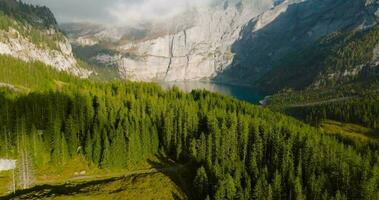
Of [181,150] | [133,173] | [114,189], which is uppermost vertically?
[181,150]

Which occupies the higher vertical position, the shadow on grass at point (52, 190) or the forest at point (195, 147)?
the forest at point (195, 147)

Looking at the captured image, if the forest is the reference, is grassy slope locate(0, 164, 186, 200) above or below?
below

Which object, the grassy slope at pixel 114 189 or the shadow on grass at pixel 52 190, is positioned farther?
the shadow on grass at pixel 52 190

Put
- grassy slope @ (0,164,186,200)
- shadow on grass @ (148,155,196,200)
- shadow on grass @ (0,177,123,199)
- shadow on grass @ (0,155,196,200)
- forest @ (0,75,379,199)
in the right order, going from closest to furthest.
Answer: grassy slope @ (0,164,186,200)
shadow on grass @ (0,177,123,199)
shadow on grass @ (0,155,196,200)
forest @ (0,75,379,199)
shadow on grass @ (148,155,196,200)

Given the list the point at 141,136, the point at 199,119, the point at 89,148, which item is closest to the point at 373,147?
the point at 199,119

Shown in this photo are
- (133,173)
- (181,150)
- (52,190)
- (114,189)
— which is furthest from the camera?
(181,150)

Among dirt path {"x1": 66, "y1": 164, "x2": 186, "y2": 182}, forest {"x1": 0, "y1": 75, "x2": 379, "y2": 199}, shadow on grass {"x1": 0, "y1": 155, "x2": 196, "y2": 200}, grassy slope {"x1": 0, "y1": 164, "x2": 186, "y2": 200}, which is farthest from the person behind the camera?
dirt path {"x1": 66, "y1": 164, "x2": 186, "y2": 182}

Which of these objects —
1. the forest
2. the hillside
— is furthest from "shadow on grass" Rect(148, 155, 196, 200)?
the forest

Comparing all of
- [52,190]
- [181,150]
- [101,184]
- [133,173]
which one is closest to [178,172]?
[133,173]

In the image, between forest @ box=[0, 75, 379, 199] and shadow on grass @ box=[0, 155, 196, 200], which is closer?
shadow on grass @ box=[0, 155, 196, 200]

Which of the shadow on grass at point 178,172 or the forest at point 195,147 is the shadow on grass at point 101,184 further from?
the forest at point 195,147

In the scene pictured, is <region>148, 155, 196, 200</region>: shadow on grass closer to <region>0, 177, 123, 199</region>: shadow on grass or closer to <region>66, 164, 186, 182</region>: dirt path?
<region>66, 164, 186, 182</region>: dirt path

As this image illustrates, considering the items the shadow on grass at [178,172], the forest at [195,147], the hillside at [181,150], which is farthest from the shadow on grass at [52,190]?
the shadow on grass at [178,172]

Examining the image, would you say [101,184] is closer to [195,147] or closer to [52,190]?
[52,190]
